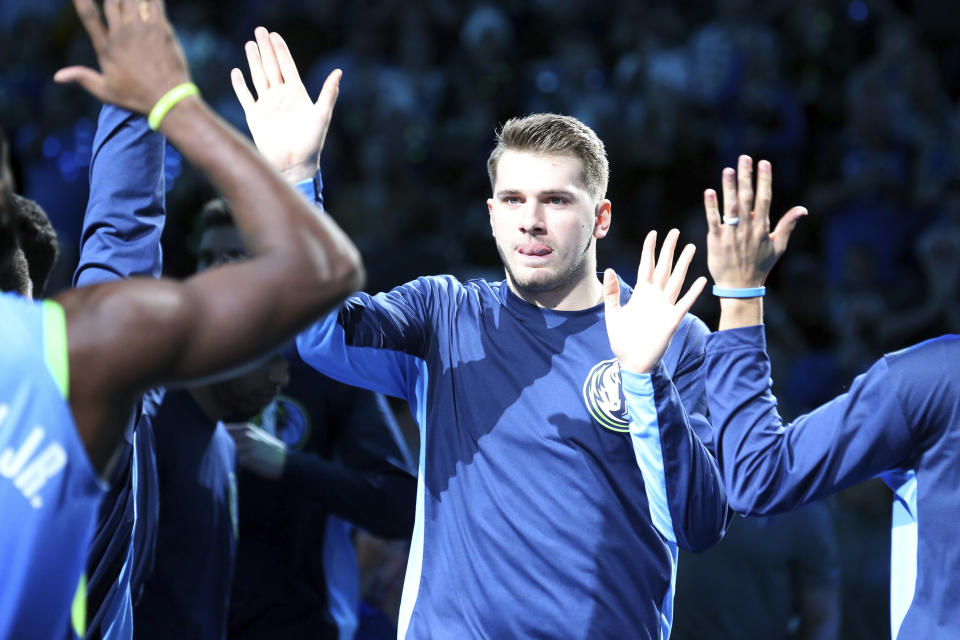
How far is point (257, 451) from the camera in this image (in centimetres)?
410

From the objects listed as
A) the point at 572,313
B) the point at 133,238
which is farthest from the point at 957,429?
the point at 133,238

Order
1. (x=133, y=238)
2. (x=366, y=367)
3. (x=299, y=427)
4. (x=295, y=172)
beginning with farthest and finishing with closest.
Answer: (x=299, y=427) < (x=366, y=367) < (x=295, y=172) < (x=133, y=238)

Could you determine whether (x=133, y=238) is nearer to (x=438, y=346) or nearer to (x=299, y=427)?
(x=438, y=346)

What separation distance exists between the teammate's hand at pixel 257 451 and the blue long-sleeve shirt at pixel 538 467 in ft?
2.98

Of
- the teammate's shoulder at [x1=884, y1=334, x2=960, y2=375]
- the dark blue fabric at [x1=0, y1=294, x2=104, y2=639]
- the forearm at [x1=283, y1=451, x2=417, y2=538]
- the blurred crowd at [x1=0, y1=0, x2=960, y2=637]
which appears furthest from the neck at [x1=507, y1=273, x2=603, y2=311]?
the blurred crowd at [x1=0, y1=0, x2=960, y2=637]

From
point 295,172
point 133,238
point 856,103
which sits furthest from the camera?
point 856,103

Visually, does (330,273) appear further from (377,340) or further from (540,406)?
(540,406)

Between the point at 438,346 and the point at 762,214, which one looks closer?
the point at 762,214

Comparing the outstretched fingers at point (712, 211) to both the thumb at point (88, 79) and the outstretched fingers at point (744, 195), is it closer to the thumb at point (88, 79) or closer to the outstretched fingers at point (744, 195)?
the outstretched fingers at point (744, 195)

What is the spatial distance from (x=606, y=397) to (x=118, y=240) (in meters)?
1.33

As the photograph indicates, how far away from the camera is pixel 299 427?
458cm

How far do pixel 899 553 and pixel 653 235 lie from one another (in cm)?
97

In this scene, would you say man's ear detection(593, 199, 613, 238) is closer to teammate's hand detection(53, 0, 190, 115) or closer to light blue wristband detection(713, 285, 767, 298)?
light blue wristband detection(713, 285, 767, 298)

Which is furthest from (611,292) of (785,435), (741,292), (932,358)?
(932,358)
